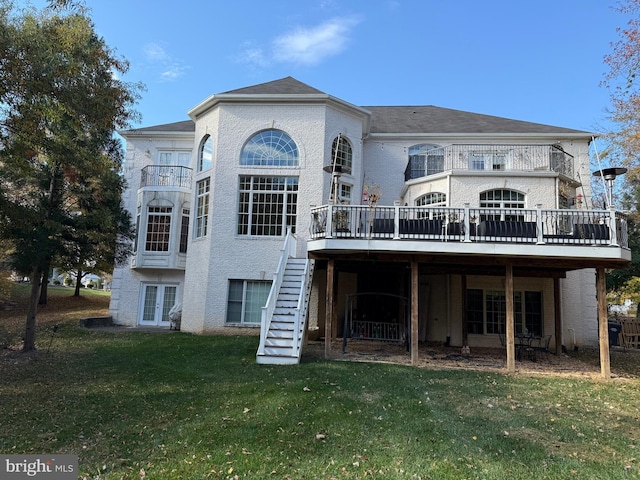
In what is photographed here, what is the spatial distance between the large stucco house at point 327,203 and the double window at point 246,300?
37 mm

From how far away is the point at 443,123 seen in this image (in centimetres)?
1811

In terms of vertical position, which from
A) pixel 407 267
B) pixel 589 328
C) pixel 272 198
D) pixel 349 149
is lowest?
pixel 589 328

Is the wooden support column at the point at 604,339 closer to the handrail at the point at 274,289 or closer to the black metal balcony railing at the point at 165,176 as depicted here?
the handrail at the point at 274,289

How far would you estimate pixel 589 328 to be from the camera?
48.9 ft

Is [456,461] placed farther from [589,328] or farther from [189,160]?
[189,160]

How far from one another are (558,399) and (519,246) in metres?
3.66

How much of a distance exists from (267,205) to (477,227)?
770cm

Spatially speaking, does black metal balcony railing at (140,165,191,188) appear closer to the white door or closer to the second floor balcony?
the white door

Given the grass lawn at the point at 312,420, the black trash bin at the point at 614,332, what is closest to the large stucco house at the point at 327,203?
the black trash bin at the point at 614,332

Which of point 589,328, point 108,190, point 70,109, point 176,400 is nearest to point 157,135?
point 108,190

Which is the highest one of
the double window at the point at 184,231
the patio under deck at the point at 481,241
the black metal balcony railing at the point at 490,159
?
the black metal balcony railing at the point at 490,159

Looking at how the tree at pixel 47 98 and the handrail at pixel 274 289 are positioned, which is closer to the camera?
the tree at pixel 47 98

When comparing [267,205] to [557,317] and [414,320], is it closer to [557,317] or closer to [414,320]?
[414,320]

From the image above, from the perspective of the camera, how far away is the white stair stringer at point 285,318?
32.3 feet
